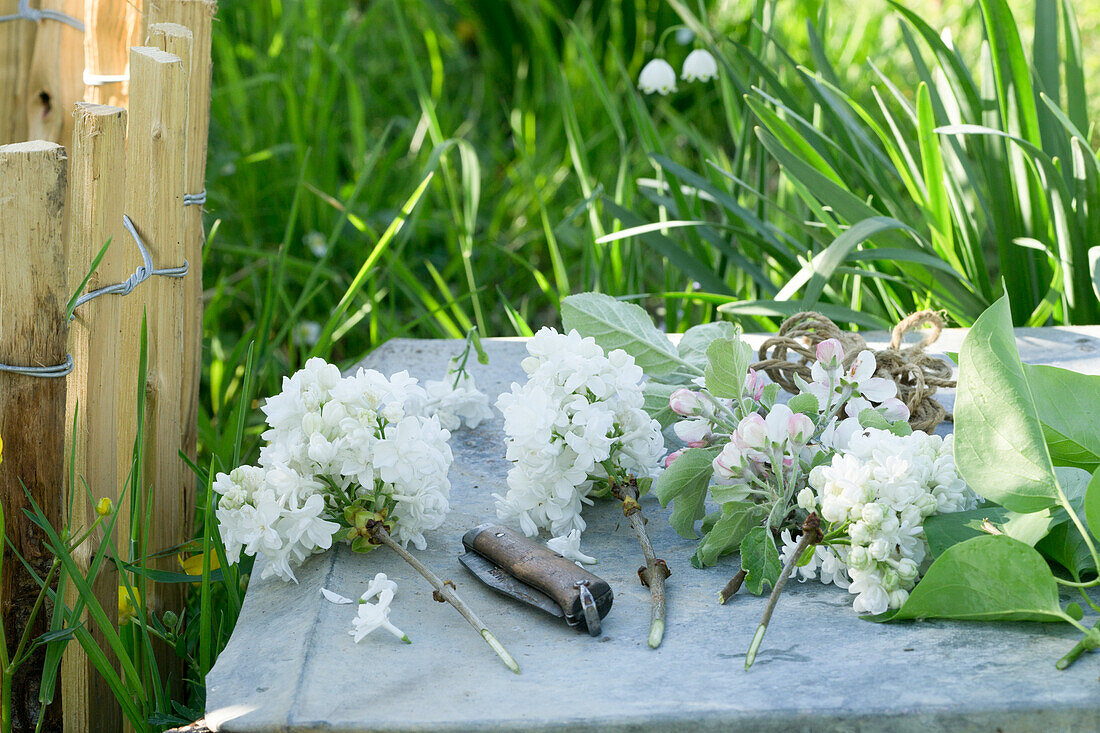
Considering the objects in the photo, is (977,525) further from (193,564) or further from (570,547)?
(193,564)

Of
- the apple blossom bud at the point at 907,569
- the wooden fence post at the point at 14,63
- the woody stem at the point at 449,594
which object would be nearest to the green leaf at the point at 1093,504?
the apple blossom bud at the point at 907,569

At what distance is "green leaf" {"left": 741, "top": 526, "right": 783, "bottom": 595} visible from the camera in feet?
2.87

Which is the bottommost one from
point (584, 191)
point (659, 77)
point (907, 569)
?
point (907, 569)

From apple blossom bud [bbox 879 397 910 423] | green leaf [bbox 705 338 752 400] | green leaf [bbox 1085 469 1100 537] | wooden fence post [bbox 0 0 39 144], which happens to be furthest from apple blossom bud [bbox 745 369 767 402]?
wooden fence post [bbox 0 0 39 144]

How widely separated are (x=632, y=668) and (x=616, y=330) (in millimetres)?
484

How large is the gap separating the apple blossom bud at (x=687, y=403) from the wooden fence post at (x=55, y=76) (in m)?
1.13

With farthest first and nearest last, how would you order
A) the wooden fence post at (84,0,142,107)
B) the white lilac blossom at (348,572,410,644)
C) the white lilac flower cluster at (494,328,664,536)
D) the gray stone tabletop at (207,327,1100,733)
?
the wooden fence post at (84,0,142,107), the white lilac flower cluster at (494,328,664,536), the white lilac blossom at (348,572,410,644), the gray stone tabletop at (207,327,1100,733)

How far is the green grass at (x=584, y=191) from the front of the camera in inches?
60.6

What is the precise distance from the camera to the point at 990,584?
2.52 ft

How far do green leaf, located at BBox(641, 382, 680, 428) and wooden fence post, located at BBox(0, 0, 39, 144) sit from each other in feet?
3.74

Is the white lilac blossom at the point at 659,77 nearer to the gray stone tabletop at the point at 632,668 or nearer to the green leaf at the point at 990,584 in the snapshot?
the gray stone tabletop at the point at 632,668

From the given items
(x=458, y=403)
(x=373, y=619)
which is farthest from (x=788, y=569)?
(x=458, y=403)

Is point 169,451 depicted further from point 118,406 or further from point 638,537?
point 638,537

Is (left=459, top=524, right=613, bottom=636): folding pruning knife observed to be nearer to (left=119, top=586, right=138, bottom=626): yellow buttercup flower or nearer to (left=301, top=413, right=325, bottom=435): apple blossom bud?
(left=301, top=413, right=325, bottom=435): apple blossom bud
